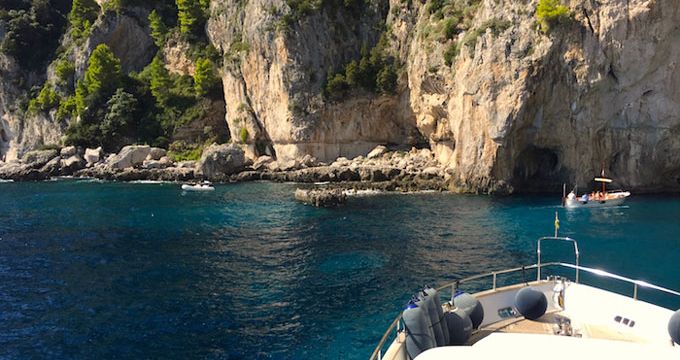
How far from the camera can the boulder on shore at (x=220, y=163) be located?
2473 inches

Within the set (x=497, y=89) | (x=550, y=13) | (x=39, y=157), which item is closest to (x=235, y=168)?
(x=39, y=157)

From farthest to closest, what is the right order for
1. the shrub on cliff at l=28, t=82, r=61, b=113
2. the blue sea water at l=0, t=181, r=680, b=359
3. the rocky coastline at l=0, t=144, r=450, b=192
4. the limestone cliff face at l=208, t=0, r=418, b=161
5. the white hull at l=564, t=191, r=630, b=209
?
the shrub on cliff at l=28, t=82, r=61, b=113 < the limestone cliff face at l=208, t=0, r=418, b=161 < the rocky coastline at l=0, t=144, r=450, b=192 < the white hull at l=564, t=191, r=630, b=209 < the blue sea water at l=0, t=181, r=680, b=359

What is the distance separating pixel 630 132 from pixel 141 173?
55.9m

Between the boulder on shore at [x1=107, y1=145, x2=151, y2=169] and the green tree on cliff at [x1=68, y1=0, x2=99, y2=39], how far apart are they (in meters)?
31.3

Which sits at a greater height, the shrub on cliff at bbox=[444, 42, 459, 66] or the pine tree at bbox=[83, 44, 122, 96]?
the pine tree at bbox=[83, 44, 122, 96]

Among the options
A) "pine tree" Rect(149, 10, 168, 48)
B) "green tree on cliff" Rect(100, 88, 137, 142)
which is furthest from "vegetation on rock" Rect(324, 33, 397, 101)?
"pine tree" Rect(149, 10, 168, 48)

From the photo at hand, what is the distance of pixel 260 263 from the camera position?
25547mm

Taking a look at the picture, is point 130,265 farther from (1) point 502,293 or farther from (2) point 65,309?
(1) point 502,293

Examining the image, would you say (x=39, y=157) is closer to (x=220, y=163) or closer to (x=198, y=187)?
(x=220, y=163)

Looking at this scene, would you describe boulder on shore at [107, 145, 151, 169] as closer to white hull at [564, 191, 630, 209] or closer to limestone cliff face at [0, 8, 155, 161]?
limestone cliff face at [0, 8, 155, 161]

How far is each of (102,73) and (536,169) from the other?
6700cm

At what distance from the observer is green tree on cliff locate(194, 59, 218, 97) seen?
76625 millimetres

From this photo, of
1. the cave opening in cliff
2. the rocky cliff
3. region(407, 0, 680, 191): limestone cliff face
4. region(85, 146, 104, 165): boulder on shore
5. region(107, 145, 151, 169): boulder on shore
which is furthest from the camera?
region(85, 146, 104, 165): boulder on shore

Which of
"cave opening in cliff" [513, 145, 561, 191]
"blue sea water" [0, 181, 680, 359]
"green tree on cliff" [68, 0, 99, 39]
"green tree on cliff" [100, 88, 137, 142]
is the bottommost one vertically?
"blue sea water" [0, 181, 680, 359]
